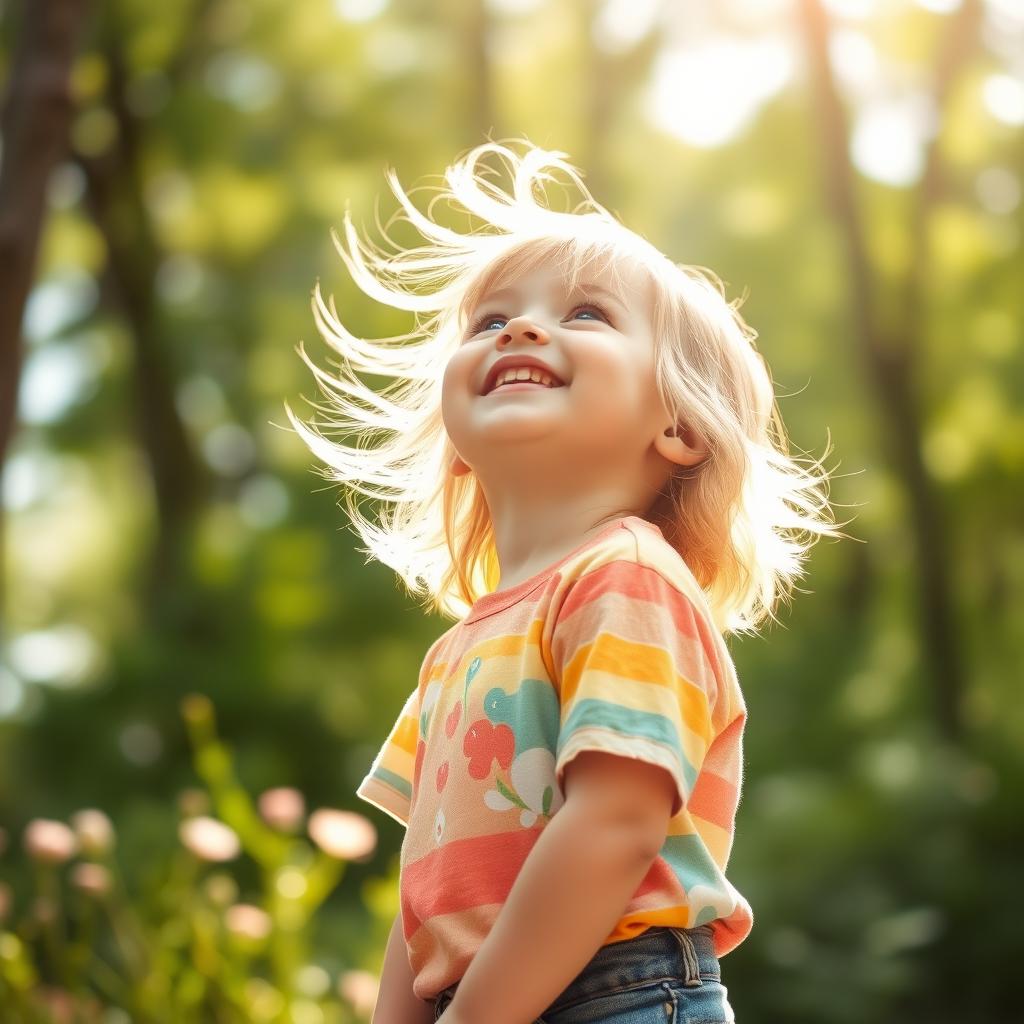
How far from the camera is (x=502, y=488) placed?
116 centimetres

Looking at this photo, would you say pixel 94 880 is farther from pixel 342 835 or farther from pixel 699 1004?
pixel 699 1004

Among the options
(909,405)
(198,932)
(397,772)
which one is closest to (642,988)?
(397,772)

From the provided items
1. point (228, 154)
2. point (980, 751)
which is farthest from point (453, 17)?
point (980, 751)

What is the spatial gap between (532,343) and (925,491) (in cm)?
507

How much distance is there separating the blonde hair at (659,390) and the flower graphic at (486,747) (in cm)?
28

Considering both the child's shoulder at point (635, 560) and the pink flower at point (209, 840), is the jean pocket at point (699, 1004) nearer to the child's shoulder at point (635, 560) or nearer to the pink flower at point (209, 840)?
the child's shoulder at point (635, 560)

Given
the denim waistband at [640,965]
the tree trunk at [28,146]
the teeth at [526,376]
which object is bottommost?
the denim waistband at [640,965]

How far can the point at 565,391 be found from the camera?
1.12m

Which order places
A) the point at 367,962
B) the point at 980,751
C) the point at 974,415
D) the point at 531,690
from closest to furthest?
the point at 531,690
the point at 367,962
the point at 980,751
the point at 974,415

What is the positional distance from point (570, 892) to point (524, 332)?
0.46m

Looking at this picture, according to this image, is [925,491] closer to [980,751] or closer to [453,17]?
Result: [980,751]

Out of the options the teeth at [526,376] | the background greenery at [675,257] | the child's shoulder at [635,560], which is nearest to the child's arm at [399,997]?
the child's shoulder at [635,560]

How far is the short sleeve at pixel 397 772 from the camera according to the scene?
4.09ft

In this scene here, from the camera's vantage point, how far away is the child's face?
112 centimetres
